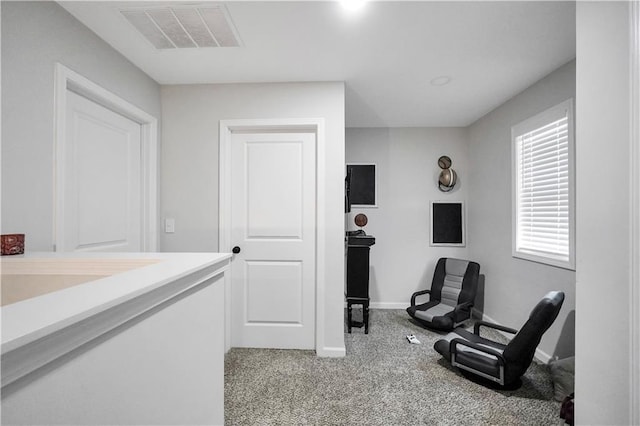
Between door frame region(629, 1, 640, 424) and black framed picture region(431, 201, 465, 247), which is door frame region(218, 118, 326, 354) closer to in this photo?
door frame region(629, 1, 640, 424)

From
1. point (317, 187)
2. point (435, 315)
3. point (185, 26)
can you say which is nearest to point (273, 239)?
point (317, 187)

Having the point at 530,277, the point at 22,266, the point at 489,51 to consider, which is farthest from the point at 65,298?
the point at 530,277

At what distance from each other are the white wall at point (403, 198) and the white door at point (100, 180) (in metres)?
2.52

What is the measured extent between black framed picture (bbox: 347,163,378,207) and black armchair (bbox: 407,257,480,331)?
1.24 metres

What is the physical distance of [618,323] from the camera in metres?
0.99

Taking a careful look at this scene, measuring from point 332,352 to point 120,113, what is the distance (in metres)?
2.72

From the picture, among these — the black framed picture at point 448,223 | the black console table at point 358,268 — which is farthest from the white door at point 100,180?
the black framed picture at point 448,223

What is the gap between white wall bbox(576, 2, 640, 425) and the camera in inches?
38.2

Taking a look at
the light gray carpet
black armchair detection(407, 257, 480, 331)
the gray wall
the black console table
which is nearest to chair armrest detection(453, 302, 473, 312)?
black armchair detection(407, 257, 480, 331)

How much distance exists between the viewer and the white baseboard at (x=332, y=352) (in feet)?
7.91

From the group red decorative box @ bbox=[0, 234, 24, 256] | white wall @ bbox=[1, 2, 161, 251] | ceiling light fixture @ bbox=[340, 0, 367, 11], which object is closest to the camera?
red decorative box @ bbox=[0, 234, 24, 256]

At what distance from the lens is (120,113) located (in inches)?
A: 84.3

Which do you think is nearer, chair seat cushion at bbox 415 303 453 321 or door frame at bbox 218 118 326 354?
door frame at bbox 218 118 326 354

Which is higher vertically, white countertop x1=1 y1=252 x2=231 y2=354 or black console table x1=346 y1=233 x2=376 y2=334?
white countertop x1=1 y1=252 x2=231 y2=354
